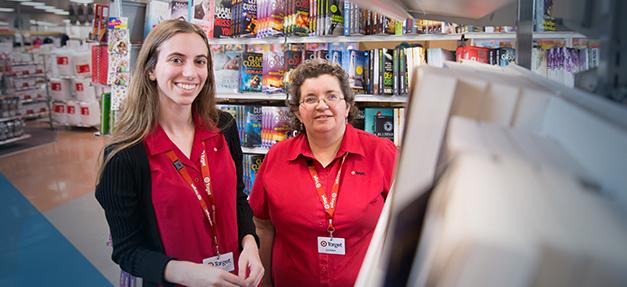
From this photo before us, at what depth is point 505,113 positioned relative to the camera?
31 centimetres

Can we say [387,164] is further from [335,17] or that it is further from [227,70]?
[227,70]

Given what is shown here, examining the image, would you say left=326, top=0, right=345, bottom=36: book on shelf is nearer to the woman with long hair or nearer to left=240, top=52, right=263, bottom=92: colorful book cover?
left=240, top=52, right=263, bottom=92: colorful book cover

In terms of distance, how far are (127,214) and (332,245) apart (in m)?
0.83

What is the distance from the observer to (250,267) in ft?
5.91

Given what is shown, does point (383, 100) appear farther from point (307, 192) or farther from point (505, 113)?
point (505, 113)

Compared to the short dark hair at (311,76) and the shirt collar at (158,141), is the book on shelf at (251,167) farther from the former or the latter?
the shirt collar at (158,141)

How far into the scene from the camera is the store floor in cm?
474

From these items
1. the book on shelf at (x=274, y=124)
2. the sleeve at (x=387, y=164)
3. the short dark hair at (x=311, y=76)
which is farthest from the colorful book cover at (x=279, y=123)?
the sleeve at (x=387, y=164)

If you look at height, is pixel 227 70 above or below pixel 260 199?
above

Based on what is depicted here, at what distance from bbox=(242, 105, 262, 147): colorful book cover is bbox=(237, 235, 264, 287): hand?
7.66 ft

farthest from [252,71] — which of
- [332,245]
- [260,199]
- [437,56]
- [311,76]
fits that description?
[332,245]

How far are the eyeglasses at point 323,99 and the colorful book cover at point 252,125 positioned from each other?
1.97 metres

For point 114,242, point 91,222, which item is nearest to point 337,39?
point 114,242

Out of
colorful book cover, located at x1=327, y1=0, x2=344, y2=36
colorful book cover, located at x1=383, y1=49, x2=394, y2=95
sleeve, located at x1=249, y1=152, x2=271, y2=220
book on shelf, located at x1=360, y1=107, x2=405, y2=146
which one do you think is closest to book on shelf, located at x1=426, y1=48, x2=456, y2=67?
colorful book cover, located at x1=383, y1=49, x2=394, y2=95
